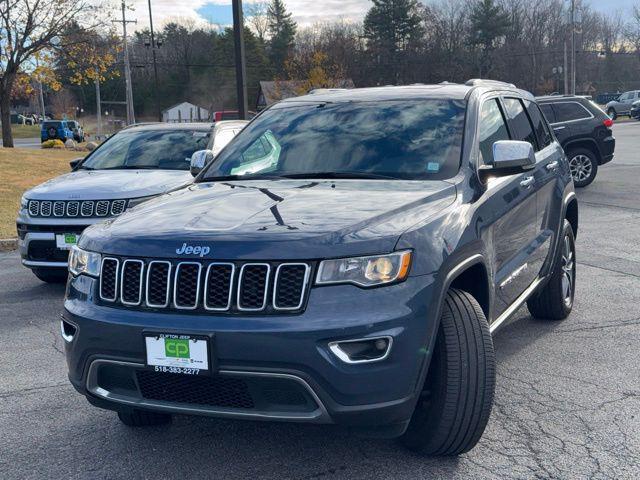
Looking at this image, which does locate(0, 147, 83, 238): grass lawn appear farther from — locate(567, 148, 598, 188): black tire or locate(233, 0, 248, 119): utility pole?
locate(567, 148, 598, 188): black tire

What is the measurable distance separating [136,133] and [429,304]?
7254 mm

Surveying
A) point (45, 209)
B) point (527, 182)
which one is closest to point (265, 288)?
point (527, 182)

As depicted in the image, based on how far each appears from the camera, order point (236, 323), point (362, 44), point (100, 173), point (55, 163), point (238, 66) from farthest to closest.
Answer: point (362, 44) → point (55, 163) → point (238, 66) → point (100, 173) → point (236, 323)

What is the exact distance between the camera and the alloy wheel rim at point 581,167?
15281 millimetres

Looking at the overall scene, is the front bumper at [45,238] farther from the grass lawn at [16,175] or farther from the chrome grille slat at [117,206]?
the grass lawn at [16,175]

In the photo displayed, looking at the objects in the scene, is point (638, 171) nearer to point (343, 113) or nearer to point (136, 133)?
point (136, 133)

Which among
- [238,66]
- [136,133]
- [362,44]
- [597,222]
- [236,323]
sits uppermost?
[362,44]

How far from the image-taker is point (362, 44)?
8000 cm

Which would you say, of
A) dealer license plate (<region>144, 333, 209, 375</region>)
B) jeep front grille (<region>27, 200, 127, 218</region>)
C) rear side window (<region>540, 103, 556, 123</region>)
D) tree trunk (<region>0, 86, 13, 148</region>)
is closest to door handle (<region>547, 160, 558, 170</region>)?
dealer license plate (<region>144, 333, 209, 375</region>)

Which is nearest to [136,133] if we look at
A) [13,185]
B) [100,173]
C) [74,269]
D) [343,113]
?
[100,173]

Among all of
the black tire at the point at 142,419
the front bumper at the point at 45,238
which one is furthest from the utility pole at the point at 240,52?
the black tire at the point at 142,419

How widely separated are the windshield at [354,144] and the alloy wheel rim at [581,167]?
1152cm

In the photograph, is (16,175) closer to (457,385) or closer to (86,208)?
(86,208)

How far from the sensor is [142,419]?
13.3ft
